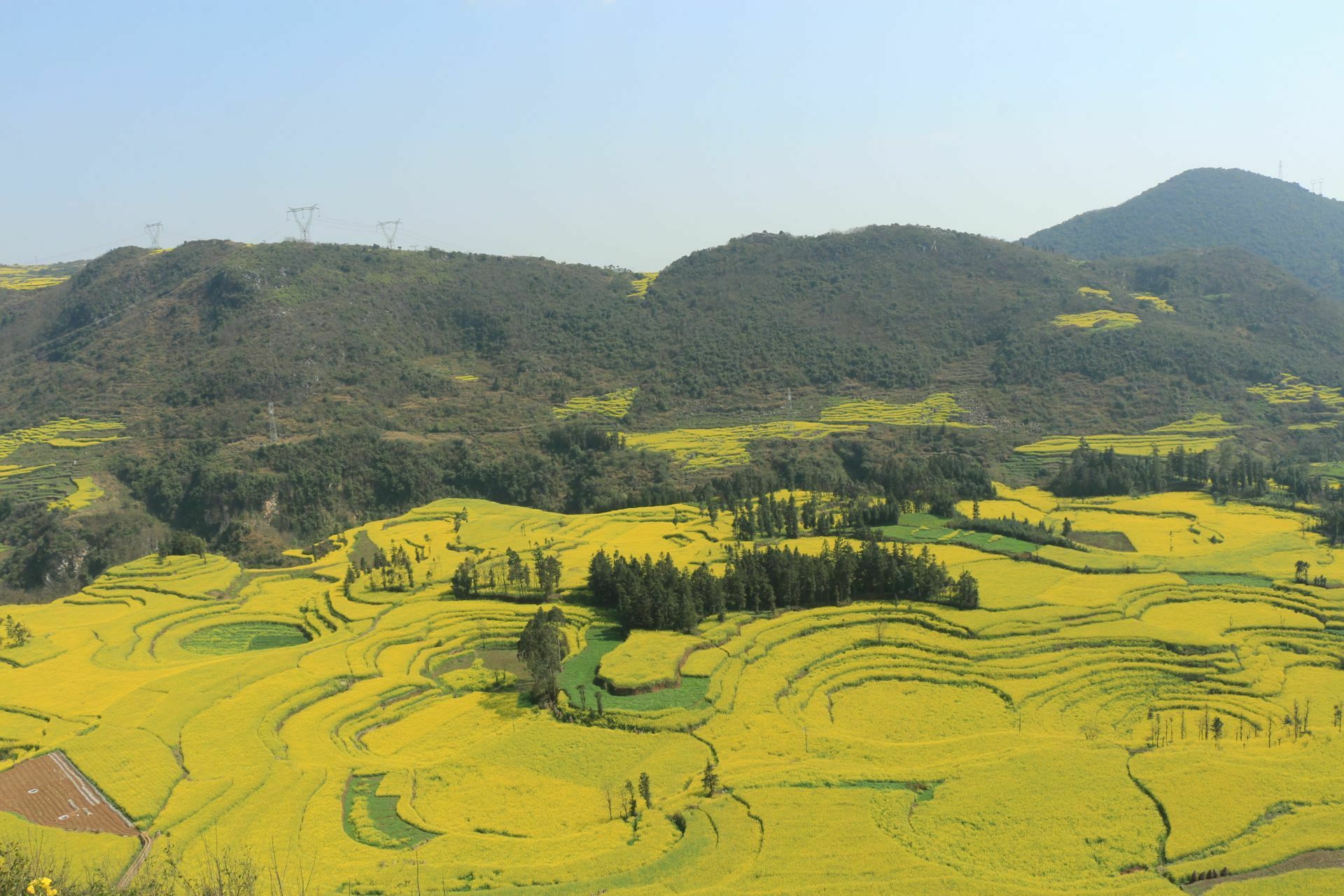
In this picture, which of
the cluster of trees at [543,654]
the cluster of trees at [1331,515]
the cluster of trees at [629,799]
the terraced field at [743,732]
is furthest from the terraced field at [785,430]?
the cluster of trees at [629,799]

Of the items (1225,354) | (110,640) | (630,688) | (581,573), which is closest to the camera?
(630,688)

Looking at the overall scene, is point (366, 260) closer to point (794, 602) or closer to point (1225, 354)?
point (794, 602)

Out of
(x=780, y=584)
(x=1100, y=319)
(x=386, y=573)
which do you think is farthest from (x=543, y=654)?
(x=1100, y=319)

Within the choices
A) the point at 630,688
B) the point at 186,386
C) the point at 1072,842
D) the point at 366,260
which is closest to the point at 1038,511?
the point at 630,688

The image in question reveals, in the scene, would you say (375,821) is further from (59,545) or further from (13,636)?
(59,545)

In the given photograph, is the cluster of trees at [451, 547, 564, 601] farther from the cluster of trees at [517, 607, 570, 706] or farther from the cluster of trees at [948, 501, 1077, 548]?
the cluster of trees at [948, 501, 1077, 548]

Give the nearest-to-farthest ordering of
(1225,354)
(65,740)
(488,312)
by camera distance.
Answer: (65,740), (1225,354), (488,312)
